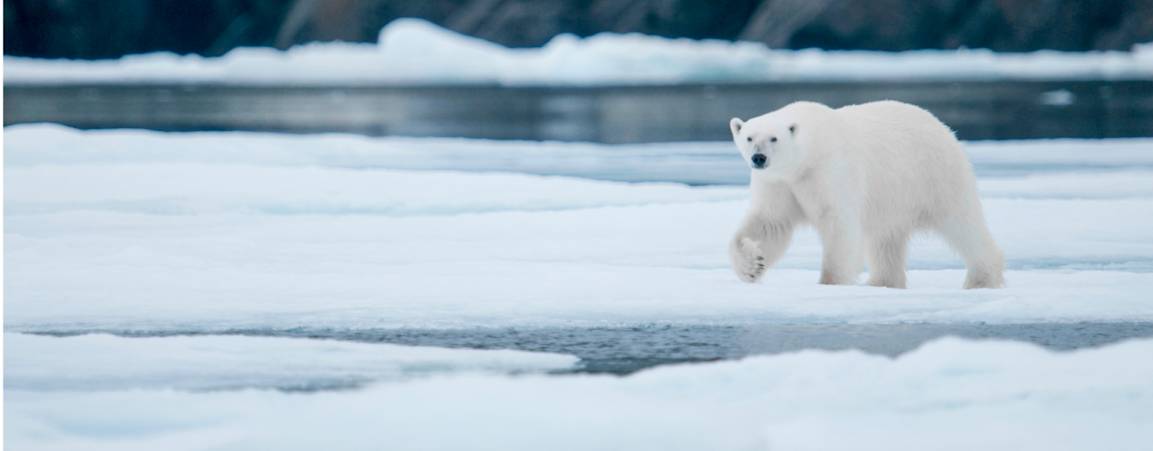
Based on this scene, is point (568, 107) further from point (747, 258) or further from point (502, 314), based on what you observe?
point (502, 314)

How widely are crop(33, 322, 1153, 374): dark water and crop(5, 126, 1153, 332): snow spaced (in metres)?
0.08

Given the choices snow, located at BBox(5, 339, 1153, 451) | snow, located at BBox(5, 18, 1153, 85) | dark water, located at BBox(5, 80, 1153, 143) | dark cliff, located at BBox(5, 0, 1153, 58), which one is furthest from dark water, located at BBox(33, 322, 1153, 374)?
dark cliff, located at BBox(5, 0, 1153, 58)

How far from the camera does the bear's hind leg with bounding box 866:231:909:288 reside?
511 centimetres

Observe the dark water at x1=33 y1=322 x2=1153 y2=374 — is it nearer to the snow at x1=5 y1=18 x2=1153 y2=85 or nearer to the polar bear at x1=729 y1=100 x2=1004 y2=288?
the polar bear at x1=729 y1=100 x2=1004 y2=288

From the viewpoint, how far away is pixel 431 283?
5.13 metres

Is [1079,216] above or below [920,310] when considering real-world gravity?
above

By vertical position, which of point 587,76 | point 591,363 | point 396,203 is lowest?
point 591,363

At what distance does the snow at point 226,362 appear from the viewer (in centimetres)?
375

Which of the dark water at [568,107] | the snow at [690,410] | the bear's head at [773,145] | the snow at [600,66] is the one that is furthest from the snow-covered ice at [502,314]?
the snow at [600,66]

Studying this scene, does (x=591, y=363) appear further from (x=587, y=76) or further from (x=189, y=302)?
(x=587, y=76)

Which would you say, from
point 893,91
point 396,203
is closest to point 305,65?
point 893,91

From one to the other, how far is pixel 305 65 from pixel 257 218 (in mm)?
31512

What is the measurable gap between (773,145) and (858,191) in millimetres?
373

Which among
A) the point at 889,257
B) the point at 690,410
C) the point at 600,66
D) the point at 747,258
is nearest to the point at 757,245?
the point at 747,258
